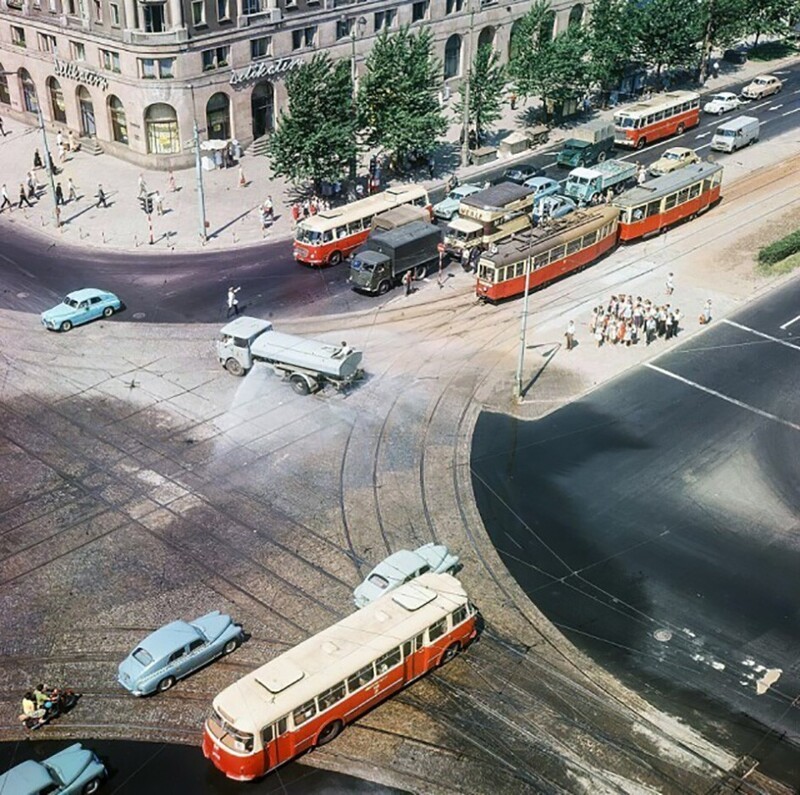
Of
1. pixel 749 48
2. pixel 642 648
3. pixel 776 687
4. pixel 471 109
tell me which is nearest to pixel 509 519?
pixel 642 648

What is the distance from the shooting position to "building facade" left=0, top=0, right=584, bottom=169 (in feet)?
262

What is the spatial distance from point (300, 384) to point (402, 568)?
16.3 meters

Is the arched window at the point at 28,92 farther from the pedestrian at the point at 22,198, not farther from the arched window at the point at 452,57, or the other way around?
the arched window at the point at 452,57

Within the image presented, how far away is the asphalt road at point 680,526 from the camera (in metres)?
35.8

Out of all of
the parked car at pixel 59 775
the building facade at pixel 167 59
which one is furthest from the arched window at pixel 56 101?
the parked car at pixel 59 775

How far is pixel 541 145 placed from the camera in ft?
291

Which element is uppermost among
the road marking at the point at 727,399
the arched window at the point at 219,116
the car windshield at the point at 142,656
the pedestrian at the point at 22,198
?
the arched window at the point at 219,116

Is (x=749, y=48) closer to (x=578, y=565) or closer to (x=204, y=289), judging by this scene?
(x=204, y=289)

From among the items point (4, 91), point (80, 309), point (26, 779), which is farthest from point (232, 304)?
point (4, 91)

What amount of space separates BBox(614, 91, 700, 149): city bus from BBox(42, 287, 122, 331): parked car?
4666cm

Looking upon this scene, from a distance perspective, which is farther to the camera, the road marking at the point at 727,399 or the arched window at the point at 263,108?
the arched window at the point at 263,108

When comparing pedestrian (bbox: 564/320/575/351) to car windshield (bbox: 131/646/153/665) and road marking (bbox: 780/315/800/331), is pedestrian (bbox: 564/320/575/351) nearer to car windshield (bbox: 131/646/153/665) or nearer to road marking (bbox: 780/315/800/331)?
road marking (bbox: 780/315/800/331)

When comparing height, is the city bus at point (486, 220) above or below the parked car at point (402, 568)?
above

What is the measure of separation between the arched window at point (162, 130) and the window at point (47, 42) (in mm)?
13567
